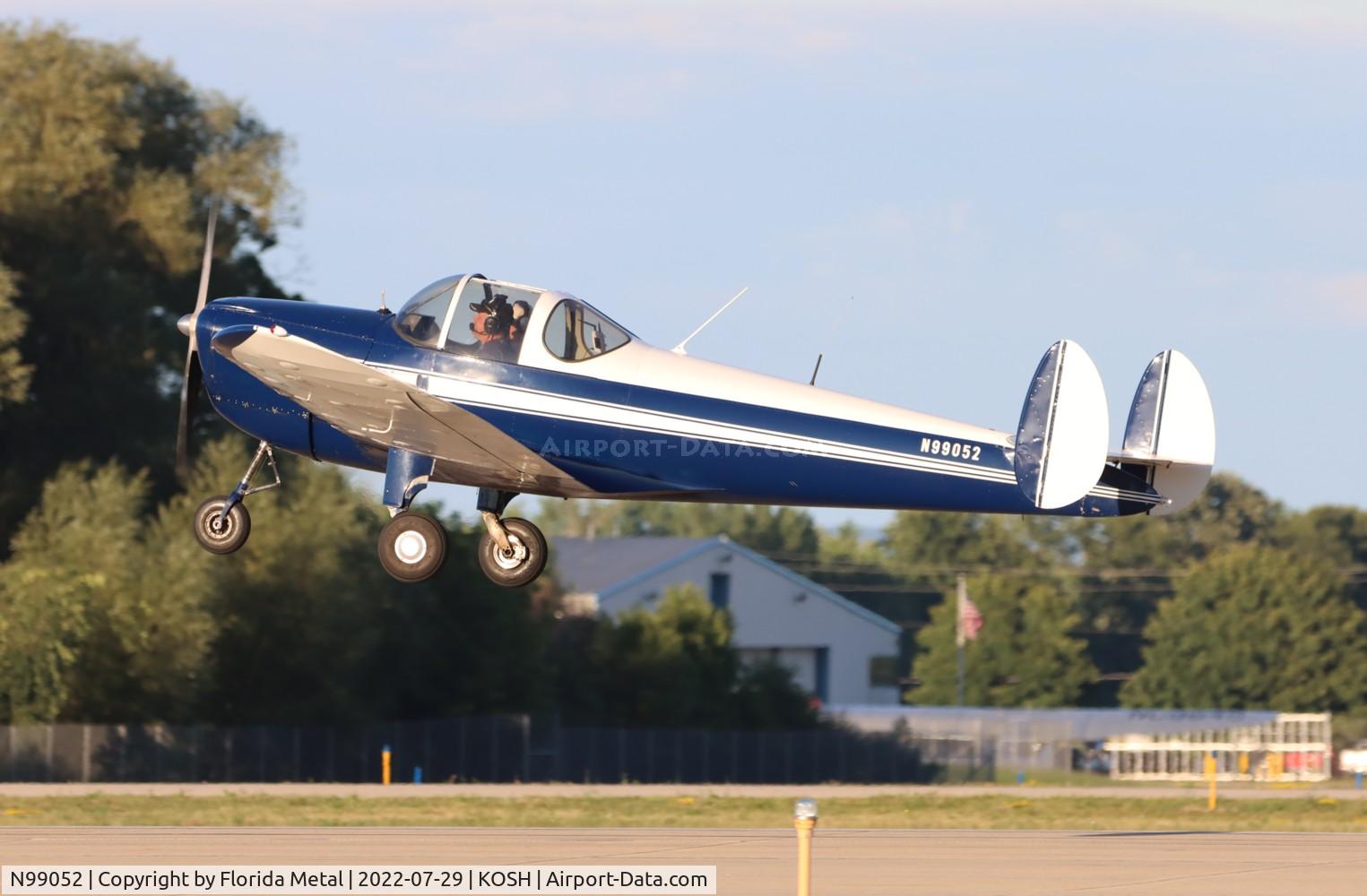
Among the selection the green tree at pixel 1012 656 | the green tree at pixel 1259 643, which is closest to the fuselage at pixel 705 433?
the green tree at pixel 1259 643

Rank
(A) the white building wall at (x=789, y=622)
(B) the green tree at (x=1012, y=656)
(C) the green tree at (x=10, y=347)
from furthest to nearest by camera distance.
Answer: (B) the green tree at (x=1012, y=656) < (A) the white building wall at (x=789, y=622) < (C) the green tree at (x=10, y=347)

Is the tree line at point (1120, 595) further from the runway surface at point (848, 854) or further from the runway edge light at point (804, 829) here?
the runway edge light at point (804, 829)

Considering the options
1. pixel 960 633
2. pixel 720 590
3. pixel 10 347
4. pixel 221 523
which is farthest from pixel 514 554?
pixel 960 633

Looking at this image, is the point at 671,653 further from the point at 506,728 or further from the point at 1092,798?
the point at 1092,798

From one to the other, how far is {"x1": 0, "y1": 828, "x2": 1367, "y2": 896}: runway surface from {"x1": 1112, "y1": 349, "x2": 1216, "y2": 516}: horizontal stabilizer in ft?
11.5

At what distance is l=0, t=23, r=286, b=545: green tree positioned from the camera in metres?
45.2

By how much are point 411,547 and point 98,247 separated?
3122 cm

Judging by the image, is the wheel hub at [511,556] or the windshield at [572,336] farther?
the wheel hub at [511,556]

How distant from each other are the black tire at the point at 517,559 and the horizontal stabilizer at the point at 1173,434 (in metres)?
5.14

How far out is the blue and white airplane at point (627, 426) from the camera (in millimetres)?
16438

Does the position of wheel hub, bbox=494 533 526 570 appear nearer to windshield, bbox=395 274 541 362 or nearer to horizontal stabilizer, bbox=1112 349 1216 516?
windshield, bbox=395 274 541 362

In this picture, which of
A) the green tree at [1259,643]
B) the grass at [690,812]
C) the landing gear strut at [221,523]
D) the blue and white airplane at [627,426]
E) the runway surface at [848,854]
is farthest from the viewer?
the green tree at [1259,643]

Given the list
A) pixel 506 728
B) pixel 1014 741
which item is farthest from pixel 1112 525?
pixel 506 728

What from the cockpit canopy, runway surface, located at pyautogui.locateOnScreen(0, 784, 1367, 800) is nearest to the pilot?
the cockpit canopy
